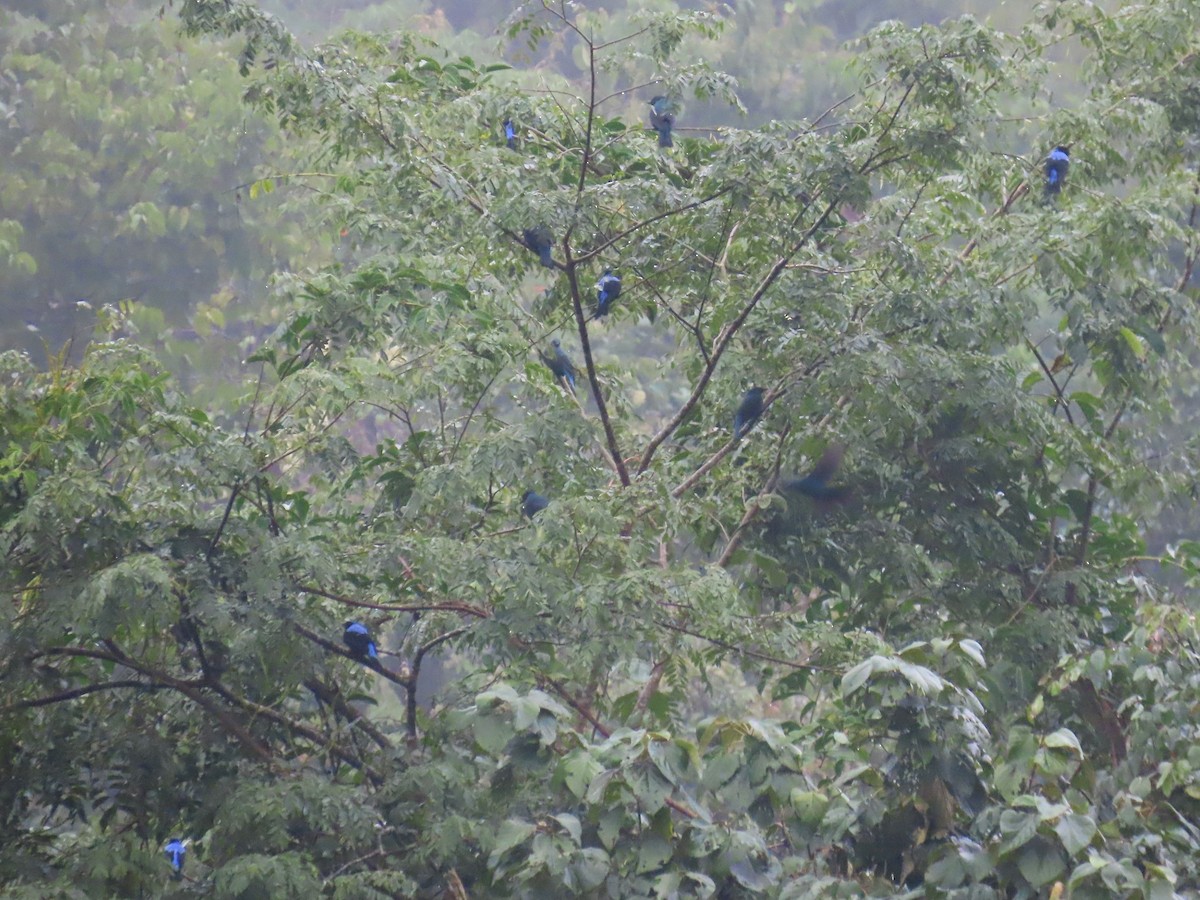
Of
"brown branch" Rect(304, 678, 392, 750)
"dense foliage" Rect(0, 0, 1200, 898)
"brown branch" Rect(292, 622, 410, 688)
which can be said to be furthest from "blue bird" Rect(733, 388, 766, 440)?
"brown branch" Rect(304, 678, 392, 750)

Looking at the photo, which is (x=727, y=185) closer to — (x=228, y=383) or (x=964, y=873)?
(x=964, y=873)

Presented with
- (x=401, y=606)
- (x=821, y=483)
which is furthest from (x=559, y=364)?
(x=401, y=606)

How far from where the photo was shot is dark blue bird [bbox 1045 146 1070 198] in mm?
3775

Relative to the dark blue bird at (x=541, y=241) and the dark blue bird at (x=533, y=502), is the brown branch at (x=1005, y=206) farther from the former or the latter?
the dark blue bird at (x=533, y=502)

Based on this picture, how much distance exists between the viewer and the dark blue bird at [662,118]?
3.67 meters

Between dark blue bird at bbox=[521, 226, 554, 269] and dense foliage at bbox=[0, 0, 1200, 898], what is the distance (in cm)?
4

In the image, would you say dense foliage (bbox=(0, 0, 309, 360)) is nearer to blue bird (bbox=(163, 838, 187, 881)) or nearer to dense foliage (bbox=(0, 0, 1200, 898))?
dense foliage (bbox=(0, 0, 1200, 898))

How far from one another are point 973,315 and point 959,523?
622mm

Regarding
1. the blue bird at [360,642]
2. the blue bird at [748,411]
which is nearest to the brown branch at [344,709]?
the blue bird at [360,642]

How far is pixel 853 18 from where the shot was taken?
11461 mm

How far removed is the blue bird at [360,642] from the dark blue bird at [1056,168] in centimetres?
249

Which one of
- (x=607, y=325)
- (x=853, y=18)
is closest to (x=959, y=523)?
(x=607, y=325)

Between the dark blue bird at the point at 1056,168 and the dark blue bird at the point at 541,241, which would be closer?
the dark blue bird at the point at 541,241

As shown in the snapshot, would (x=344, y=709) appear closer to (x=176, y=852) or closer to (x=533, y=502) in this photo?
(x=176, y=852)
